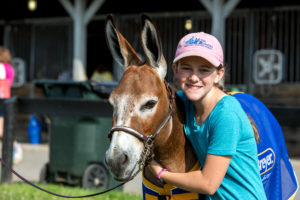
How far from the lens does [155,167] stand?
7.70 ft

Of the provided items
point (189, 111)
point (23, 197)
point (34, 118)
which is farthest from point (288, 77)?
point (189, 111)

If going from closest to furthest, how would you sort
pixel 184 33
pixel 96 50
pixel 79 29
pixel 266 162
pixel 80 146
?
pixel 266 162 → pixel 80 146 → pixel 79 29 → pixel 184 33 → pixel 96 50

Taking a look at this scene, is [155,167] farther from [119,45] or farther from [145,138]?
[119,45]

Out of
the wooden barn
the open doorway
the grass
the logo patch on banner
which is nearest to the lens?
the logo patch on banner

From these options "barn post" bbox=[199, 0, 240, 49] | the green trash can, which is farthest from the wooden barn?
the green trash can

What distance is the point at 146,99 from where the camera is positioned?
220 centimetres

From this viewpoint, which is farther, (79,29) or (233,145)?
(79,29)

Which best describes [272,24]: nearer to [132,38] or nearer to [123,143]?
[132,38]

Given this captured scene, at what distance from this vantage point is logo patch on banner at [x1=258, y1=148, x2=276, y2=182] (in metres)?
2.57

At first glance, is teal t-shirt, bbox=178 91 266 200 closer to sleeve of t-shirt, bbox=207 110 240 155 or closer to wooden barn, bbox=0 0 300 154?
sleeve of t-shirt, bbox=207 110 240 155

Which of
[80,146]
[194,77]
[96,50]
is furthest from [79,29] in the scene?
[194,77]

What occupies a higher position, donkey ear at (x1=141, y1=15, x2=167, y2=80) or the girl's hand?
donkey ear at (x1=141, y1=15, x2=167, y2=80)

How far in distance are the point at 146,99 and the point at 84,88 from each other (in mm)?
3718

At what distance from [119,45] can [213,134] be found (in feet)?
2.48
